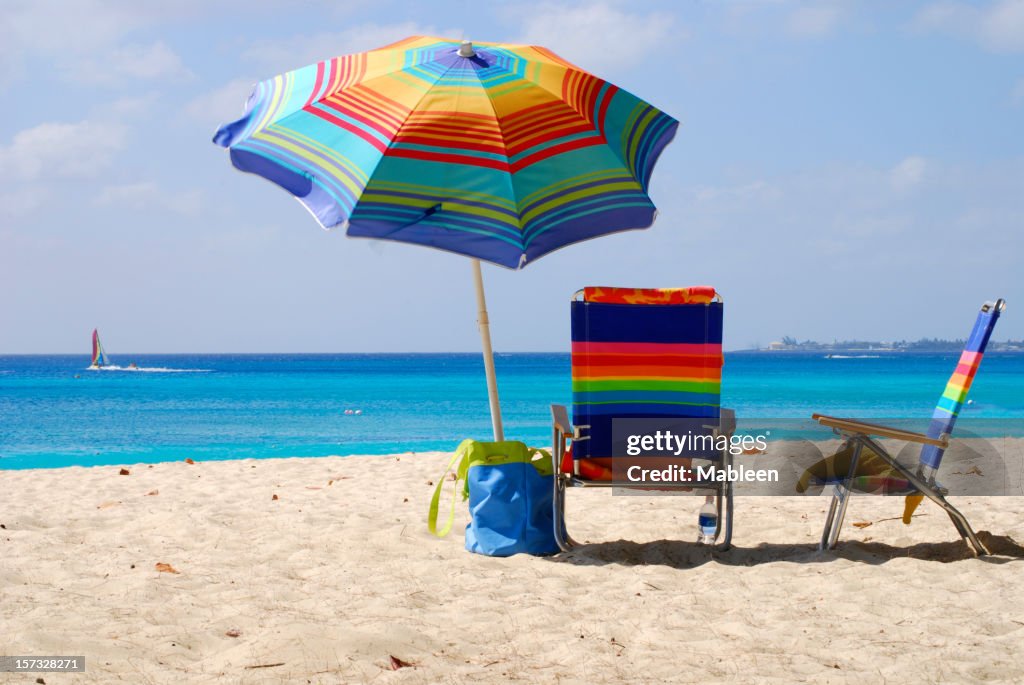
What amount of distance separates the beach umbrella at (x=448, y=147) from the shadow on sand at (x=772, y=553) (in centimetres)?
131

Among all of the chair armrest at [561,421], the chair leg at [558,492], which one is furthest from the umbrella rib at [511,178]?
the chair leg at [558,492]

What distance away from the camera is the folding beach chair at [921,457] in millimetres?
3768

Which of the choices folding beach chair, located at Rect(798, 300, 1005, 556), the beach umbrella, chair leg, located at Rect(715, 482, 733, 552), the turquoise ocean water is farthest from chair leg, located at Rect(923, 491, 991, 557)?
the turquoise ocean water

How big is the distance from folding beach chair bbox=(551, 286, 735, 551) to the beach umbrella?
363 mm

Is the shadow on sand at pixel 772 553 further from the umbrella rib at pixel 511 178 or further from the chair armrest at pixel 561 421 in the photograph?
the umbrella rib at pixel 511 178

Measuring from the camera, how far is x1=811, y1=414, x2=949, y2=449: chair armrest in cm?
365

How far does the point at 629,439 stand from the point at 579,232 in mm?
908

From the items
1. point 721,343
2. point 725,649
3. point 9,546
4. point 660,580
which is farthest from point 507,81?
point 9,546

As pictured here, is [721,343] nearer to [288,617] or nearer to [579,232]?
[579,232]

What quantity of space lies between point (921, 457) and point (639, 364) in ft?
4.02

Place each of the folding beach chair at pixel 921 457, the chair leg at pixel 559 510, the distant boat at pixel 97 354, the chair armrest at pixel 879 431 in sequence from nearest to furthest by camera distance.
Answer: the chair armrest at pixel 879 431
the folding beach chair at pixel 921 457
the chair leg at pixel 559 510
the distant boat at pixel 97 354

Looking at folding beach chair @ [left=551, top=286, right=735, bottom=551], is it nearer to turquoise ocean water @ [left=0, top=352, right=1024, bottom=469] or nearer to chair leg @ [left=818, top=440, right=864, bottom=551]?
chair leg @ [left=818, top=440, right=864, bottom=551]

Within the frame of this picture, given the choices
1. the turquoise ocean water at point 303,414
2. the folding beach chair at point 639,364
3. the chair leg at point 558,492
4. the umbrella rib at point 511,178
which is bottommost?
the turquoise ocean water at point 303,414

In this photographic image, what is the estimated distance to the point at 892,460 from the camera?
12.5 ft
